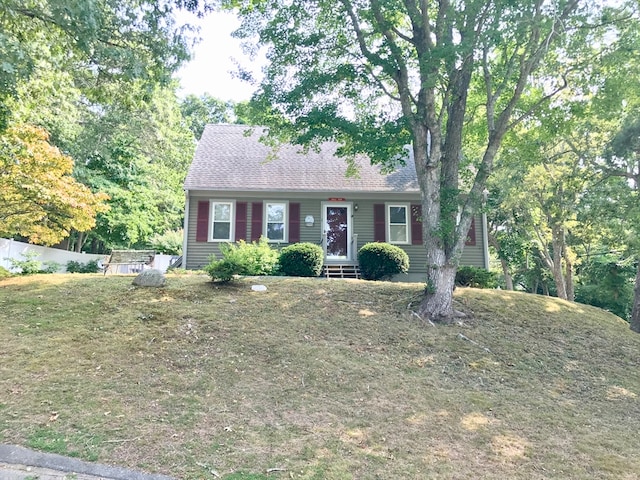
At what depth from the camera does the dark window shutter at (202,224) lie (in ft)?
46.2

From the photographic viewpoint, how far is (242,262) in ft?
30.5

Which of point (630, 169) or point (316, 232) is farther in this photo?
point (316, 232)

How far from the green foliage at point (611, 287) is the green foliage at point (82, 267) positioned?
2183 centimetres

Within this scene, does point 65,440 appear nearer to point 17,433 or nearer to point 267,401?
point 17,433

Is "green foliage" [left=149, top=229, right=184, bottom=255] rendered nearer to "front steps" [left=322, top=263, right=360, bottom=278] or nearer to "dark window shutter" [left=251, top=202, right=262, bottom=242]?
"dark window shutter" [left=251, top=202, right=262, bottom=242]

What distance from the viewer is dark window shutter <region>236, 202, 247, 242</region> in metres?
14.2

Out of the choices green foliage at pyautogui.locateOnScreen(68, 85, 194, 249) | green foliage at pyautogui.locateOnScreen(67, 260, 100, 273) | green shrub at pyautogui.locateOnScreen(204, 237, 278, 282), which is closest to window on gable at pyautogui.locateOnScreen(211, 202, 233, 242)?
green shrub at pyautogui.locateOnScreen(204, 237, 278, 282)

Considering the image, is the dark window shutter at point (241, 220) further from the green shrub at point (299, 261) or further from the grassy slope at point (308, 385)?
the grassy slope at point (308, 385)

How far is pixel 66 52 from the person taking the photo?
817cm

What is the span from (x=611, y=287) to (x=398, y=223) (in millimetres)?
11958

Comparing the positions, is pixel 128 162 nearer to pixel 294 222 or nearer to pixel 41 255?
pixel 41 255

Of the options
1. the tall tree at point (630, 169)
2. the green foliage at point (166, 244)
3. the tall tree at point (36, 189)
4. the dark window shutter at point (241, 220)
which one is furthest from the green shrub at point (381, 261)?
the green foliage at point (166, 244)

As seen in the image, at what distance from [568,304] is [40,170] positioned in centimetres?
1241

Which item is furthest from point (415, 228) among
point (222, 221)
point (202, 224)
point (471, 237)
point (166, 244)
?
point (166, 244)
